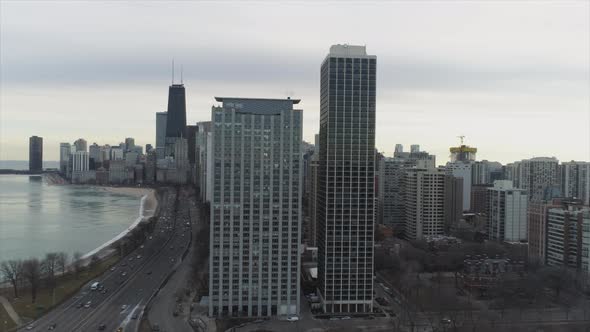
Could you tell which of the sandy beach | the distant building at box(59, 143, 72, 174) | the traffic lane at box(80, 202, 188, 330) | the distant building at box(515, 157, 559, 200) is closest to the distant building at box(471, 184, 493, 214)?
the distant building at box(515, 157, 559, 200)

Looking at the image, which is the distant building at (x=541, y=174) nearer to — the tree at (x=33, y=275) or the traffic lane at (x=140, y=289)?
the traffic lane at (x=140, y=289)

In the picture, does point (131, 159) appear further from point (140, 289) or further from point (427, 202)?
point (140, 289)

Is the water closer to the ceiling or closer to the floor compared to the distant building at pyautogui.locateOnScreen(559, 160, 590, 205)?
closer to the floor

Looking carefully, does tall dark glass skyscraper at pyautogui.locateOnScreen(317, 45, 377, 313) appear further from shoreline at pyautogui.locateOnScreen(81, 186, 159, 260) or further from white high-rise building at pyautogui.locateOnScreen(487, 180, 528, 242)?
white high-rise building at pyautogui.locateOnScreen(487, 180, 528, 242)

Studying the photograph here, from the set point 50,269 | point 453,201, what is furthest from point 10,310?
point 453,201

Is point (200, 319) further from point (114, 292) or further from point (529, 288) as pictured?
point (529, 288)

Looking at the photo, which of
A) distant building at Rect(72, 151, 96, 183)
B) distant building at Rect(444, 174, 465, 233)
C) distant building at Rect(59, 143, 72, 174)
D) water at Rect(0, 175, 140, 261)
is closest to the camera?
water at Rect(0, 175, 140, 261)
